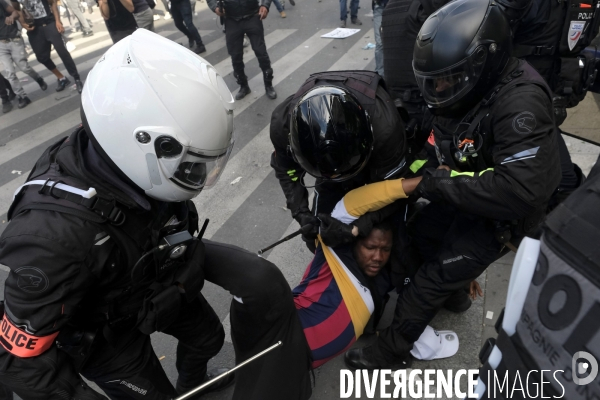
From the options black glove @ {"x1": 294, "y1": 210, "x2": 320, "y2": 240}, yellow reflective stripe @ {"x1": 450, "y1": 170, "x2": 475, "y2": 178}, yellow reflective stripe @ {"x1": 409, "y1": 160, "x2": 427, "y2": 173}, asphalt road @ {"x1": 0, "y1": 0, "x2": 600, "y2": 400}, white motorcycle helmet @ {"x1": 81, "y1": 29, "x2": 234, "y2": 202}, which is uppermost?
white motorcycle helmet @ {"x1": 81, "y1": 29, "x2": 234, "y2": 202}

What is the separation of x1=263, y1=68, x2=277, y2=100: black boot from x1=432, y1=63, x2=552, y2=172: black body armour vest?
3997 millimetres

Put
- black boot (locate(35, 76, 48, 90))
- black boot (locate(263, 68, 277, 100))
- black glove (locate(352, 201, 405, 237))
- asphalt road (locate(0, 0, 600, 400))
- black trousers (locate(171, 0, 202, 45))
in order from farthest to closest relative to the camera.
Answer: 1. black trousers (locate(171, 0, 202, 45))
2. black boot (locate(35, 76, 48, 90))
3. black boot (locate(263, 68, 277, 100))
4. asphalt road (locate(0, 0, 600, 400))
5. black glove (locate(352, 201, 405, 237))

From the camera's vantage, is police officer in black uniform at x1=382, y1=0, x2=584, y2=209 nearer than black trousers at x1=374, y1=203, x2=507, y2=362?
No

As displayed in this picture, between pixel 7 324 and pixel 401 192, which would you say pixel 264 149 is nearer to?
pixel 401 192

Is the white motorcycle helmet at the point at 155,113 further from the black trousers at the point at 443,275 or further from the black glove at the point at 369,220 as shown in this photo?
the black trousers at the point at 443,275

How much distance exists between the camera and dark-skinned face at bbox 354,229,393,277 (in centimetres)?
231

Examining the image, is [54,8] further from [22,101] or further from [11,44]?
[22,101]

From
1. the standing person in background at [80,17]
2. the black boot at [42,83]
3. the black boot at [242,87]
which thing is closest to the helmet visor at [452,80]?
the black boot at [242,87]

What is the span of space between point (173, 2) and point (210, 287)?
6157 mm

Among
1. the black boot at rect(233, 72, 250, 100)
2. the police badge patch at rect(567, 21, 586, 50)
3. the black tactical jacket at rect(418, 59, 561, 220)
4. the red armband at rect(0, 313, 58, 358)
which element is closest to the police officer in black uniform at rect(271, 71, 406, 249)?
the black tactical jacket at rect(418, 59, 561, 220)

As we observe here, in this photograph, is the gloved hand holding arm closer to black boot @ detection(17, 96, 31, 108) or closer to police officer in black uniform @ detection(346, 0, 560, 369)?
police officer in black uniform @ detection(346, 0, 560, 369)

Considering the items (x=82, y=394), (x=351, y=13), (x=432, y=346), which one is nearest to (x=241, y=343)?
(x=82, y=394)

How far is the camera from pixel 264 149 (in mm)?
4742

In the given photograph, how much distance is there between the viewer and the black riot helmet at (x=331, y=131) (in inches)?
74.7
